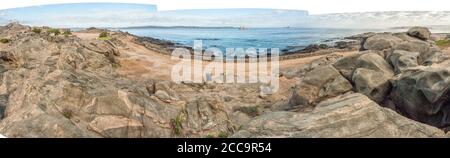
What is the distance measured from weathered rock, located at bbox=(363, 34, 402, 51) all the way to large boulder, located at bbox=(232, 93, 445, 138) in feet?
79.7

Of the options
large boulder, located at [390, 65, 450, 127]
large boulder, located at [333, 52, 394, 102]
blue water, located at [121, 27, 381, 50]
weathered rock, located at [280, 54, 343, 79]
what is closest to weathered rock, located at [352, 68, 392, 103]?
large boulder, located at [333, 52, 394, 102]

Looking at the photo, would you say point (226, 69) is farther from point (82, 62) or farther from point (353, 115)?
point (353, 115)

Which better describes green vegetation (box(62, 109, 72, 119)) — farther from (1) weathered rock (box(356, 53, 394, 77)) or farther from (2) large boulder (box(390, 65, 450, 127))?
(1) weathered rock (box(356, 53, 394, 77))

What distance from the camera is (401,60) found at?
21453 mm

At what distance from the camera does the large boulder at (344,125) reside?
8349 millimetres

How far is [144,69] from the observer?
34.1 m

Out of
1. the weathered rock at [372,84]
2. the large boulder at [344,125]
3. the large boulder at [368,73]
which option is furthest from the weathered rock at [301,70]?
the large boulder at [344,125]

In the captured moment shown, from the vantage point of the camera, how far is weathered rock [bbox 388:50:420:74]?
21009mm

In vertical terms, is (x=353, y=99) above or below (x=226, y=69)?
above

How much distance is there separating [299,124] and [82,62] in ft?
78.0

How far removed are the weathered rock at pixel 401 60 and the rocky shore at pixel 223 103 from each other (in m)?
0.05
